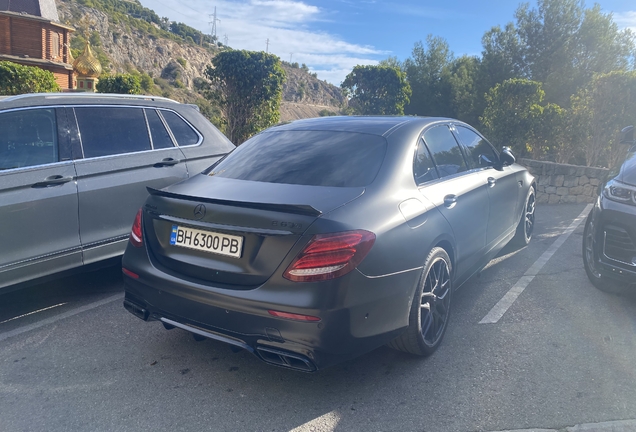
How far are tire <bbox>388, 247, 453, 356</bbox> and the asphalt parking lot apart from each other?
0.15 m

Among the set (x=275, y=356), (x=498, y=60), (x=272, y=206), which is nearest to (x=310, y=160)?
(x=272, y=206)

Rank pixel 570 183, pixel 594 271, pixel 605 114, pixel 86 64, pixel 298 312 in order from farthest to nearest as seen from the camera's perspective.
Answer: pixel 86 64, pixel 605 114, pixel 570 183, pixel 594 271, pixel 298 312

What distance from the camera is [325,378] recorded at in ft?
10.7

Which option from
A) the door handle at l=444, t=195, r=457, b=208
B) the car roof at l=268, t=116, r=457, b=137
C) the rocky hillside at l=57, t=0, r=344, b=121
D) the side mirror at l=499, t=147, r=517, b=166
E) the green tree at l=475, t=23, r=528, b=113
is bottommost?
the rocky hillside at l=57, t=0, r=344, b=121

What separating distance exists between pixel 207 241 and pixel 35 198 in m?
1.90

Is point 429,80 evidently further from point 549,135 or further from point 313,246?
point 313,246

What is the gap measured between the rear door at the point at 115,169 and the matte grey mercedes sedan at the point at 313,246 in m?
1.18

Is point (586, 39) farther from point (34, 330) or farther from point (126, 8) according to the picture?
point (126, 8)

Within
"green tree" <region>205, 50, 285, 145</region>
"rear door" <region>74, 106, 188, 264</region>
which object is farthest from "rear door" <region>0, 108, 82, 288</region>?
"green tree" <region>205, 50, 285, 145</region>

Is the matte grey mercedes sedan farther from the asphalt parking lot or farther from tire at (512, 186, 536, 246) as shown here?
tire at (512, 186, 536, 246)

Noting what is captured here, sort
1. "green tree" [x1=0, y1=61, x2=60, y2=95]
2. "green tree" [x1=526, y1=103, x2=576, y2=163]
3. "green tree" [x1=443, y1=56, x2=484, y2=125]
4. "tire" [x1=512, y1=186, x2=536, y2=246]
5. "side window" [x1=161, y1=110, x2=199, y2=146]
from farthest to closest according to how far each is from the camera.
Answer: "green tree" [x1=443, y1=56, x2=484, y2=125] → "green tree" [x1=0, y1=61, x2=60, y2=95] → "green tree" [x1=526, y1=103, x2=576, y2=163] → "tire" [x1=512, y1=186, x2=536, y2=246] → "side window" [x1=161, y1=110, x2=199, y2=146]

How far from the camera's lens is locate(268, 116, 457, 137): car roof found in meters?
3.79

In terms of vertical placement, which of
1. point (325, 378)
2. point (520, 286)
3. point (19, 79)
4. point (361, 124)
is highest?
point (361, 124)

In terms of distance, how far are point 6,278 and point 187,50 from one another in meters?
113
